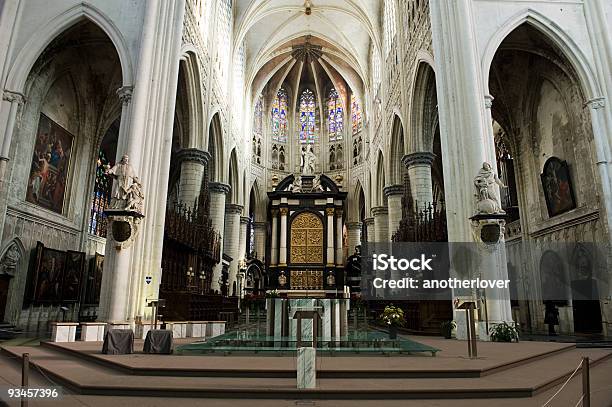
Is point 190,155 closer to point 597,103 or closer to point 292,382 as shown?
point 292,382

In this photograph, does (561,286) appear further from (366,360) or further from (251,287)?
(251,287)

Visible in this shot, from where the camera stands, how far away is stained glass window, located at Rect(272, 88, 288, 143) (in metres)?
38.8

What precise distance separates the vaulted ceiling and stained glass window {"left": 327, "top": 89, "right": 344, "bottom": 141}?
3.05m

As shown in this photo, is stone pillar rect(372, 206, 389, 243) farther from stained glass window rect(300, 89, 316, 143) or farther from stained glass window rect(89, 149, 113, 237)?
stained glass window rect(89, 149, 113, 237)

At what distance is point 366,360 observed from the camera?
752 centimetres

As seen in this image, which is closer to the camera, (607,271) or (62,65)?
(607,271)

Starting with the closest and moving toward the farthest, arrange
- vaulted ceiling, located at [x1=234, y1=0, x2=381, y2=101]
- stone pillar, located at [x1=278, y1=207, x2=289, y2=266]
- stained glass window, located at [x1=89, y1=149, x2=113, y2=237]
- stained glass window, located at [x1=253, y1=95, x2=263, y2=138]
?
stained glass window, located at [x1=89, y1=149, x2=113, y2=237] < vaulted ceiling, located at [x1=234, y1=0, x2=381, y2=101] < stone pillar, located at [x1=278, y1=207, x2=289, y2=266] < stained glass window, located at [x1=253, y1=95, x2=263, y2=138]

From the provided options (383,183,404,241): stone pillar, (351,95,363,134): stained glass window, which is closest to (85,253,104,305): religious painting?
→ (383,183,404,241): stone pillar

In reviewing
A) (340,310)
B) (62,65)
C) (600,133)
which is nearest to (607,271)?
(600,133)

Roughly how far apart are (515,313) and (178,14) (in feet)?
64.3

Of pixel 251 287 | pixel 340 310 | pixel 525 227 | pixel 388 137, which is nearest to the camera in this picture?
pixel 340 310

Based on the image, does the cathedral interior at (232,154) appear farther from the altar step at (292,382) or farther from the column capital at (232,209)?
the altar step at (292,382)

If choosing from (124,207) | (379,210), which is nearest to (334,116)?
(379,210)

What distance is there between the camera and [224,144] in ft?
81.7
